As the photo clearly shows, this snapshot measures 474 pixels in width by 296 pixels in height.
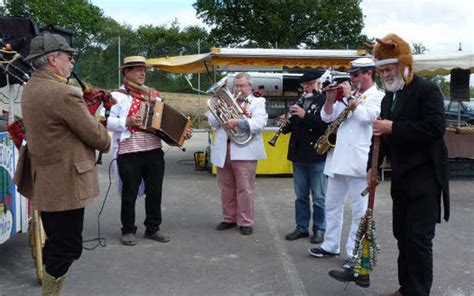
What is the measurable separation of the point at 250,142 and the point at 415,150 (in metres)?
2.53

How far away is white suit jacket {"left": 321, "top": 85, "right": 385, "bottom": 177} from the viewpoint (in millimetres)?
4301

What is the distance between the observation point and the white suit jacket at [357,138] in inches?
169

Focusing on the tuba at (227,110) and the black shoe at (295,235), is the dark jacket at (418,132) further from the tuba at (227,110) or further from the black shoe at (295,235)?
the tuba at (227,110)

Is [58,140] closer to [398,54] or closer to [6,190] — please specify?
[6,190]

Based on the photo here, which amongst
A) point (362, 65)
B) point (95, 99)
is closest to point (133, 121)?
point (95, 99)

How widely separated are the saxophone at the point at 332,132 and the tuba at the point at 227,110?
1016mm

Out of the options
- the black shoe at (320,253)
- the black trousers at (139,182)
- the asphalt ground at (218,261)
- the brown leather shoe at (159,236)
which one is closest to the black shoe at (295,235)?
the asphalt ground at (218,261)

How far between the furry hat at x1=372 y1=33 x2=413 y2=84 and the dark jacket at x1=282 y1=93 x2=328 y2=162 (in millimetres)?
1666

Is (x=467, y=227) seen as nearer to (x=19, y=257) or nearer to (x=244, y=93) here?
(x=244, y=93)

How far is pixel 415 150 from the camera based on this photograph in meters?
3.48

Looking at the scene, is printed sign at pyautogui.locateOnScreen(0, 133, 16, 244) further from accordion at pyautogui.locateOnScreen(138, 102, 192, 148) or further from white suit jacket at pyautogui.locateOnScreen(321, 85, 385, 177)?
white suit jacket at pyautogui.locateOnScreen(321, 85, 385, 177)

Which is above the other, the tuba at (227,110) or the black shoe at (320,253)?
the tuba at (227,110)

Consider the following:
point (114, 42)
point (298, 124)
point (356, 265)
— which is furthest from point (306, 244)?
point (114, 42)

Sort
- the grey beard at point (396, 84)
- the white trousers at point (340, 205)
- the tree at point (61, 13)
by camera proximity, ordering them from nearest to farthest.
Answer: the grey beard at point (396, 84)
the white trousers at point (340, 205)
the tree at point (61, 13)
